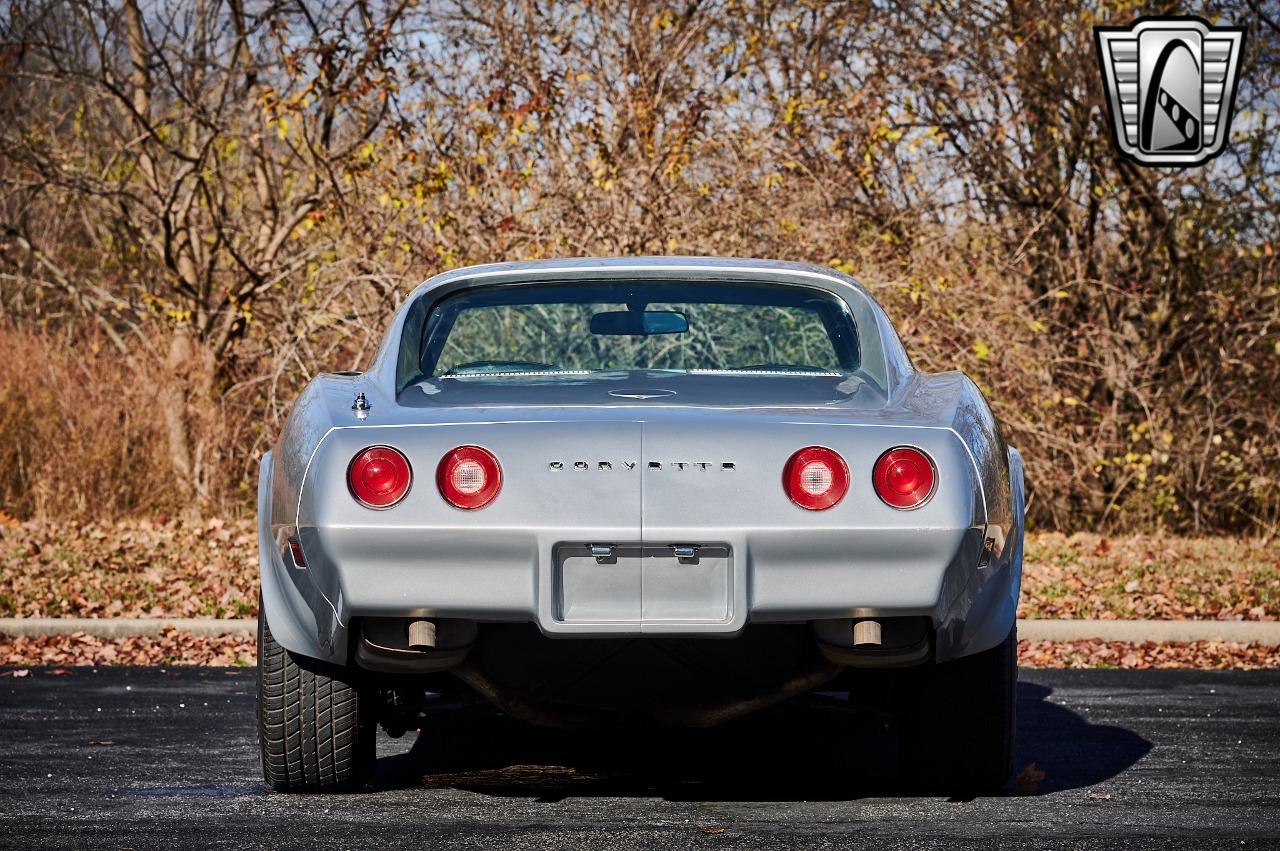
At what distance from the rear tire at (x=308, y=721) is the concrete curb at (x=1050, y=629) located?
4435 millimetres

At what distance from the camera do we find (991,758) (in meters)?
4.85

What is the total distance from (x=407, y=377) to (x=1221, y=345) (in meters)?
11.5

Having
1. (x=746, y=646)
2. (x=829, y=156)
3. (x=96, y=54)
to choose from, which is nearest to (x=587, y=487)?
(x=746, y=646)

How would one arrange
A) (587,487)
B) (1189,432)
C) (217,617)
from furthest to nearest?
(1189,432), (217,617), (587,487)

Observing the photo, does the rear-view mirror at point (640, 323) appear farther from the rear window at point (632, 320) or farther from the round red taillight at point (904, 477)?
the round red taillight at point (904, 477)

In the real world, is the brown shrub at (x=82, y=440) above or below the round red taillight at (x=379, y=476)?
below

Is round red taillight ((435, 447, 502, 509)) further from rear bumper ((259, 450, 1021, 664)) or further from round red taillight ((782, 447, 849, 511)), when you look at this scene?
round red taillight ((782, 447, 849, 511))

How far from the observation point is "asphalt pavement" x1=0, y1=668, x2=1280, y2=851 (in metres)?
4.52

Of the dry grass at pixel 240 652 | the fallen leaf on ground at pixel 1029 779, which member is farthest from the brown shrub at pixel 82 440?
the fallen leaf on ground at pixel 1029 779

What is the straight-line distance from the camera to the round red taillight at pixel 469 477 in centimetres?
421

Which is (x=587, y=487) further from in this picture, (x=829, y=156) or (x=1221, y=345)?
(x=1221, y=345)

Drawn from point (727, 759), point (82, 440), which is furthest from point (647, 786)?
point (82, 440)

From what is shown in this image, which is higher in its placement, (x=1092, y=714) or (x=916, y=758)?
(x=916, y=758)

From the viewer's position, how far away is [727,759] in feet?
18.9
